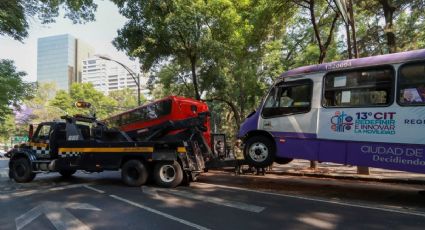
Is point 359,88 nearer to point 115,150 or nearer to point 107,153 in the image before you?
point 115,150

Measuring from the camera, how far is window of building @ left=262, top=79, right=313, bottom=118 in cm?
1009

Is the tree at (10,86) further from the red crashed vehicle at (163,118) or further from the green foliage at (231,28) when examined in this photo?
the green foliage at (231,28)

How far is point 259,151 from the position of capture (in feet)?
35.0

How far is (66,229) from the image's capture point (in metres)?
6.77

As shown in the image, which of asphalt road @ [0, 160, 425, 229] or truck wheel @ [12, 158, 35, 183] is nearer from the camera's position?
asphalt road @ [0, 160, 425, 229]

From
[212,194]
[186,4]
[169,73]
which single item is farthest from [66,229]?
[169,73]

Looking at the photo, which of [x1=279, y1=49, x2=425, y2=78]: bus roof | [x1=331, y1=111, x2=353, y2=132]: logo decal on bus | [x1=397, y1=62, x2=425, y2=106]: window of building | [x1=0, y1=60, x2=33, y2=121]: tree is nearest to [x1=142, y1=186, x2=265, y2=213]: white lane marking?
[x1=331, y1=111, x2=353, y2=132]: logo decal on bus

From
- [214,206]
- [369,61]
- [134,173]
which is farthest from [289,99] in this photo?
[134,173]

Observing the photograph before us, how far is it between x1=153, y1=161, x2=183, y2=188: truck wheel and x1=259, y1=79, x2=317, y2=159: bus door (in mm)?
2956

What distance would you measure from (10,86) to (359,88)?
28.0 m

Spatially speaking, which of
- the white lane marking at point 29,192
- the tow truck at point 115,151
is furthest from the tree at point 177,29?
the white lane marking at point 29,192

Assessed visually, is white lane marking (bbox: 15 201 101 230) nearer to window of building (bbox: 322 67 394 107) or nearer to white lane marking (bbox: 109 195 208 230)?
white lane marking (bbox: 109 195 208 230)

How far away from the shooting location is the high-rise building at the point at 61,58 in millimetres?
90938

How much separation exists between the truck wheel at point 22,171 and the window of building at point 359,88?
33.6 ft
